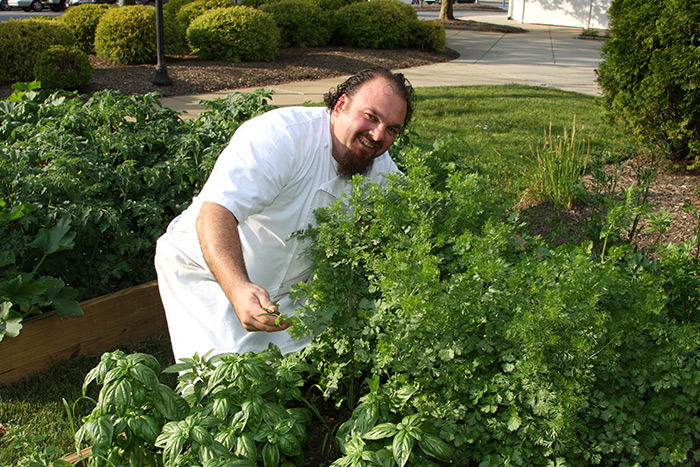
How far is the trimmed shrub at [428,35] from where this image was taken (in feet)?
49.5

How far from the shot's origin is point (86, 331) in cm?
325

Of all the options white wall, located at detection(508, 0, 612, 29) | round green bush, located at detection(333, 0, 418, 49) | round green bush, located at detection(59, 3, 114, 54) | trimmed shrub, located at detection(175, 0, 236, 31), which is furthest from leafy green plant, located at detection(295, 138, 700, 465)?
white wall, located at detection(508, 0, 612, 29)

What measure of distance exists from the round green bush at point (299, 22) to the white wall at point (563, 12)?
13773 millimetres

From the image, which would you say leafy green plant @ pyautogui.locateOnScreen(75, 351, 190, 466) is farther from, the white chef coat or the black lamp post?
the black lamp post

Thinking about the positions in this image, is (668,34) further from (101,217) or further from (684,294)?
(101,217)

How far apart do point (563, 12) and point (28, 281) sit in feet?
87.0

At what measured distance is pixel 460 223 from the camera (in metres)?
2.35

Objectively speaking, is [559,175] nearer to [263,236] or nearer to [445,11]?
[263,236]

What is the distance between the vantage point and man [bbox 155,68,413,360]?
2.62m

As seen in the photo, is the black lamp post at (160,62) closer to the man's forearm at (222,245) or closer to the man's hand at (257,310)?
the man's forearm at (222,245)

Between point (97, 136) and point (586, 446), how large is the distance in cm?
320

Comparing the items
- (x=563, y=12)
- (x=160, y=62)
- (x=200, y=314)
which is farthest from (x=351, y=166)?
(x=563, y=12)

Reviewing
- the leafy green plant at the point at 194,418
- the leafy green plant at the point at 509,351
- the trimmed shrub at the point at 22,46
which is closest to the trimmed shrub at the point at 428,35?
the trimmed shrub at the point at 22,46

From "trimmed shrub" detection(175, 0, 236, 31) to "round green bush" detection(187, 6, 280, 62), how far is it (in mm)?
1258
